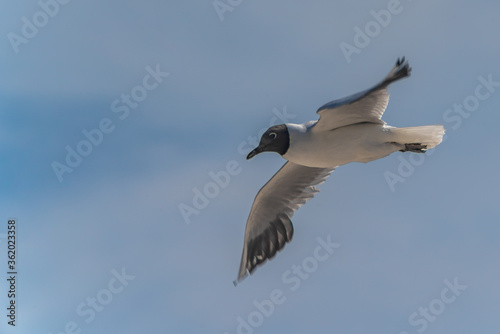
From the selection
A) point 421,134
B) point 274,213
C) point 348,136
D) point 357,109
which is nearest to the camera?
point 357,109

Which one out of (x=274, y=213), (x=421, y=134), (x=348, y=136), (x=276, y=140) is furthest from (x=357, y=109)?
(x=274, y=213)

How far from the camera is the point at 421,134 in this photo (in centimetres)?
1039

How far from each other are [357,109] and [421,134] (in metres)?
1.07


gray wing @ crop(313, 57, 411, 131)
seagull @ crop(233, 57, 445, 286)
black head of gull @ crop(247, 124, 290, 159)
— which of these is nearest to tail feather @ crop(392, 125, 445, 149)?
seagull @ crop(233, 57, 445, 286)

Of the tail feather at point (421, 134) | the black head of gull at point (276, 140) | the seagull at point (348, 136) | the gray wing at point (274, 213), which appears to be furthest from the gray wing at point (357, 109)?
the gray wing at point (274, 213)

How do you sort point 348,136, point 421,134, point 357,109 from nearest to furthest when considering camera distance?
1. point 357,109
2. point 421,134
3. point 348,136

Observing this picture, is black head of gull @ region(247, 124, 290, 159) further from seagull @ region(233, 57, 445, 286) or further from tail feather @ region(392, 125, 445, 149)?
tail feather @ region(392, 125, 445, 149)

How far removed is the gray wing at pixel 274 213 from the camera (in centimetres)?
1245

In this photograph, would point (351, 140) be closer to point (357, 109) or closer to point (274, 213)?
point (357, 109)

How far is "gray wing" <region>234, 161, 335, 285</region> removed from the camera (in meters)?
12.5

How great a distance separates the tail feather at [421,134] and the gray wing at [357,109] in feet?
1.11

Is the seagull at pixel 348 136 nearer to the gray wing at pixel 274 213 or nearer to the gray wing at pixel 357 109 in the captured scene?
the gray wing at pixel 357 109

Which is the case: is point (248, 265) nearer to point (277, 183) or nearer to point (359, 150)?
point (277, 183)

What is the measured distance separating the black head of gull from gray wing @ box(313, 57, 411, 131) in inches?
19.0
